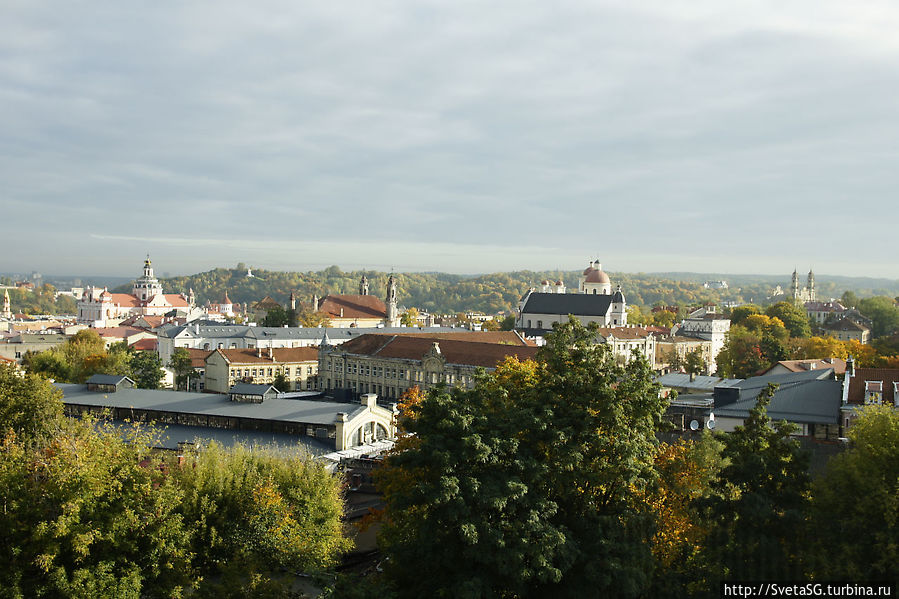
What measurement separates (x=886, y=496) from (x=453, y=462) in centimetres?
1140

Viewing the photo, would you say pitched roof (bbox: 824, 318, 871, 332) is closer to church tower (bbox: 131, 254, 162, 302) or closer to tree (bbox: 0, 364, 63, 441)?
tree (bbox: 0, 364, 63, 441)

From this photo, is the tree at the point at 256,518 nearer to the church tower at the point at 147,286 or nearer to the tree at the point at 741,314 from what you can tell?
the tree at the point at 741,314

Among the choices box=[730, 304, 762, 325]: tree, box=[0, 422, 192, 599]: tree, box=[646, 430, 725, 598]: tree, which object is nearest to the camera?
box=[646, 430, 725, 598]: tree

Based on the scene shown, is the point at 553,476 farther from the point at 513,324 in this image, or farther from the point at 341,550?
the point at 513,324

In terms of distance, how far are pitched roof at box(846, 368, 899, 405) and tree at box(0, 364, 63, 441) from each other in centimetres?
3999

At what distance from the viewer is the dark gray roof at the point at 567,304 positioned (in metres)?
115

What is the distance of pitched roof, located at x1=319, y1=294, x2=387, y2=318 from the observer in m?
131

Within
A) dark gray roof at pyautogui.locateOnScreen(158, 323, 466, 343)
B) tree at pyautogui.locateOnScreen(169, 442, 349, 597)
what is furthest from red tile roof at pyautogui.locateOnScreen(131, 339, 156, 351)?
tree at pyautogui.locateOnScreen(169, 442, 349, 597)

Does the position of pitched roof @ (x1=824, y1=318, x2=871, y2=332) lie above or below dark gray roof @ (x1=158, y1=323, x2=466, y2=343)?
above

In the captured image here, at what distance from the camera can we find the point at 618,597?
22109mm

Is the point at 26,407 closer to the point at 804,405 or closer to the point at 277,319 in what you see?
the point at 804,405

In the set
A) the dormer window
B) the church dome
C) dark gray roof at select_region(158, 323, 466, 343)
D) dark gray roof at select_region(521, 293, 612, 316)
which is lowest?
dark gray roof at select_region(158, 323, 466, 343)

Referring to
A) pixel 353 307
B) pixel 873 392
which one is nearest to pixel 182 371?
pixel 353 307

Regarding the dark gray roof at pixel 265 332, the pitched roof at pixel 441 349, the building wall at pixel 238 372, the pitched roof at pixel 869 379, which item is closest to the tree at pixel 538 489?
the pitched roof at pixel 869 379
